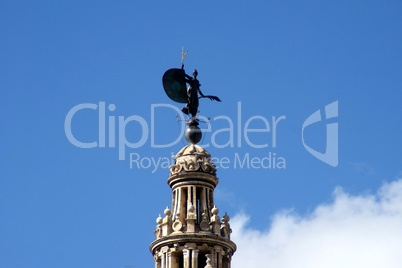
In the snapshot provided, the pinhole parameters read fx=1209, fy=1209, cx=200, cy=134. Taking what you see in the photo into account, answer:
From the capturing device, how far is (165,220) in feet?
209

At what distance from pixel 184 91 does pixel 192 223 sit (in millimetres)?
7994

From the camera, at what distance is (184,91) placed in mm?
67188

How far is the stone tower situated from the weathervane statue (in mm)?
1239

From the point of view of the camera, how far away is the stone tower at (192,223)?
206ft

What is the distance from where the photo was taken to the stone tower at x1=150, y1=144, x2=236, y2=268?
6294cm

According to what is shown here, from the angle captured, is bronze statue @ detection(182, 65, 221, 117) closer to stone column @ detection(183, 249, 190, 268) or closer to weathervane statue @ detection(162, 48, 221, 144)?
weathervane statue @ detection(162, 48, 221, 144)

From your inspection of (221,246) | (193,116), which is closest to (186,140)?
(193,116)

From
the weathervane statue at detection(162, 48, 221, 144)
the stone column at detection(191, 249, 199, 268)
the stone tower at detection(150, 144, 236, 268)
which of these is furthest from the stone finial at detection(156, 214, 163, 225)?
the weathervane statue at detection(162, 48, 221, 144)

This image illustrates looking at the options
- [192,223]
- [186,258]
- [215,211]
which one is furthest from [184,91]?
[186,258]

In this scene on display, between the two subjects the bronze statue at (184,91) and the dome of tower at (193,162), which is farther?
the bronze statue at (184,91)

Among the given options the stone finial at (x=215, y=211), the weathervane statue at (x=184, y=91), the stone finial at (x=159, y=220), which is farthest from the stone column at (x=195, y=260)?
the weathervane statue at (x=184, y=91)

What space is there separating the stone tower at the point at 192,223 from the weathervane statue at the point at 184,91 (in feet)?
4.07

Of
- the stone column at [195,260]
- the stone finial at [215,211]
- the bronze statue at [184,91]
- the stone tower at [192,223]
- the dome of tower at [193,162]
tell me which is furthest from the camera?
the bronze statue at [184,91]

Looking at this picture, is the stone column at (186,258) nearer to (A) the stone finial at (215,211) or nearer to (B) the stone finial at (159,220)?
(B) the stone finial at (159,220)
